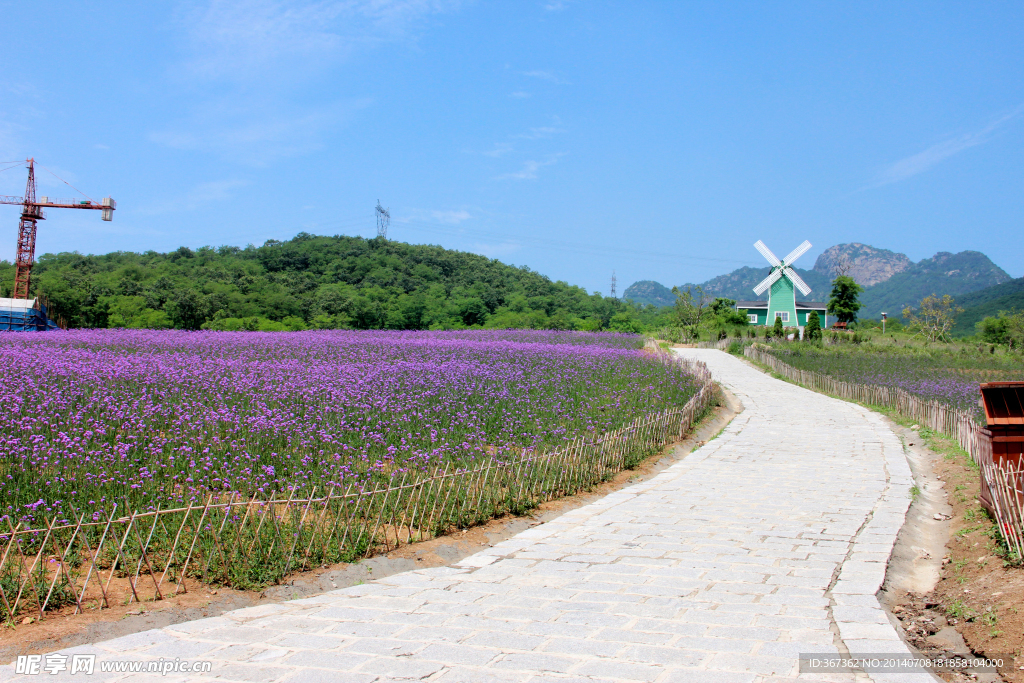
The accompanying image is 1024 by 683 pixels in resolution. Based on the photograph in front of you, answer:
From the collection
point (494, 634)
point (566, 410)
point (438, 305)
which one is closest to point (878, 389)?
point (566, 410)

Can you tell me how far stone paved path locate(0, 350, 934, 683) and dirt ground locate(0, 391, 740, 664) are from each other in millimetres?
170

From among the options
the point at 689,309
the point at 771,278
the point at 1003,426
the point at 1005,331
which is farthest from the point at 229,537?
the point at 771,278

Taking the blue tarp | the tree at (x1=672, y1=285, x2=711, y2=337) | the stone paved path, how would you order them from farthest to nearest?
1. the tree at (x1=672, y1=285, x2=711, y2=337)
2. the blue tarp
3. the stone paved path

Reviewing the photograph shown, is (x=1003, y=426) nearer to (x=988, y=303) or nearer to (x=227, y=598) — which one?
(x=227, y=598)

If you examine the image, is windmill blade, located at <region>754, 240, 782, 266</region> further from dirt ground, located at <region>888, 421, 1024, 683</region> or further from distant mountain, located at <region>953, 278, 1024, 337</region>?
dirt ground, located at <region>888, 421, 1024, 683</region>

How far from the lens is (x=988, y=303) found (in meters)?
91.6

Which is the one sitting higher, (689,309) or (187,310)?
(689,309)

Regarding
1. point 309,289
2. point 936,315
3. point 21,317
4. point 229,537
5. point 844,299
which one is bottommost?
point 229,537

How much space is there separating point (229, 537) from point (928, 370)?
28713 millimetres

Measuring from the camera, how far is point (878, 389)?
60.2ft

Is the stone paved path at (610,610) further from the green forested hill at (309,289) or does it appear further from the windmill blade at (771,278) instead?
the windmill blade at (771,278)

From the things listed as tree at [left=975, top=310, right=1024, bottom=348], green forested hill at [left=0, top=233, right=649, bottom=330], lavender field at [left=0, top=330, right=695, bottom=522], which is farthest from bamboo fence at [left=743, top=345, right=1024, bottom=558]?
green forested hill at [left=0, top=233, right=649, bottom=330]

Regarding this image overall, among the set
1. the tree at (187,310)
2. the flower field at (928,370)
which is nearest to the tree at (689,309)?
the flower field at (928,370)

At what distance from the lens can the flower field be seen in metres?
18.7
